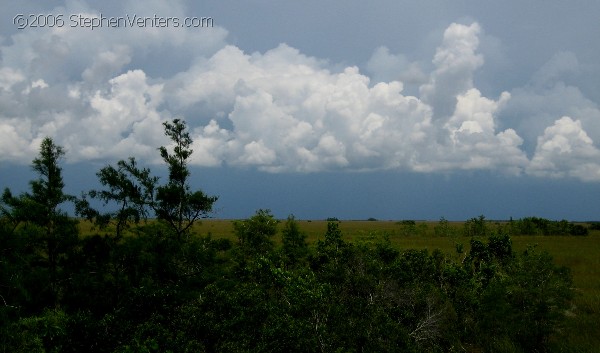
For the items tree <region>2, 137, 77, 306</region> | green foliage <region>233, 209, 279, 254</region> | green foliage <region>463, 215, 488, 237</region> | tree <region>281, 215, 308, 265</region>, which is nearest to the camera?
tree <region>2, 137, 77, 306</region>

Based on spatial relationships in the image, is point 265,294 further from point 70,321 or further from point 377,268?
point 70,321

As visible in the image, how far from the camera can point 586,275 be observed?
1335 inches

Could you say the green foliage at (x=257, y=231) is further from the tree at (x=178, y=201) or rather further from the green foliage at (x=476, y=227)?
the green foliage at (x=476, y=227)

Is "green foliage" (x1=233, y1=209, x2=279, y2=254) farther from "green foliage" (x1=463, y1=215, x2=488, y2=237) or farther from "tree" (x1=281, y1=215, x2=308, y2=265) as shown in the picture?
"green foliage" (x1=463, y1=215, x2=488, y2=237)

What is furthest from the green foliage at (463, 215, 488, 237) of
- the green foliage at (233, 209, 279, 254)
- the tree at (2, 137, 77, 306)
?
the tree at (2, 137, 77, 306)

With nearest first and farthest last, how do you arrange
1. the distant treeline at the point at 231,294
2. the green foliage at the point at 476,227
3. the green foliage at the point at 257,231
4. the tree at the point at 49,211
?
the distant treeline at the point at 231,294, the tree at the point at 49,211, the green foliage at the point at 257,231, the green foliage at the point at 476,227

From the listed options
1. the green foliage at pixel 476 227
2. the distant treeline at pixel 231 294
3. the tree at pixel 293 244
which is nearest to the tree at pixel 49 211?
the distant treeline at pixel 231 294

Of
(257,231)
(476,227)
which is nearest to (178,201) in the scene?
(257,231)

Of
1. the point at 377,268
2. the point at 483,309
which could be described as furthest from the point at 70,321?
the point at 483,309

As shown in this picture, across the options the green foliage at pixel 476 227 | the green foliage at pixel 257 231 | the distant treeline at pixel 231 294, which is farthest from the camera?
the green foliage at pixel 476 227

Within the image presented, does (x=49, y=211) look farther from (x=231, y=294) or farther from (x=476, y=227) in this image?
(x=476, y=227)

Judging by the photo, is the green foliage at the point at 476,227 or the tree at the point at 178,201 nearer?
the tree at the point at 178,201

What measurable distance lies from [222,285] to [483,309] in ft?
31.2

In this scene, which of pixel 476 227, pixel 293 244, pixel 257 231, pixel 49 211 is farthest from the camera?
pixel 476 227
